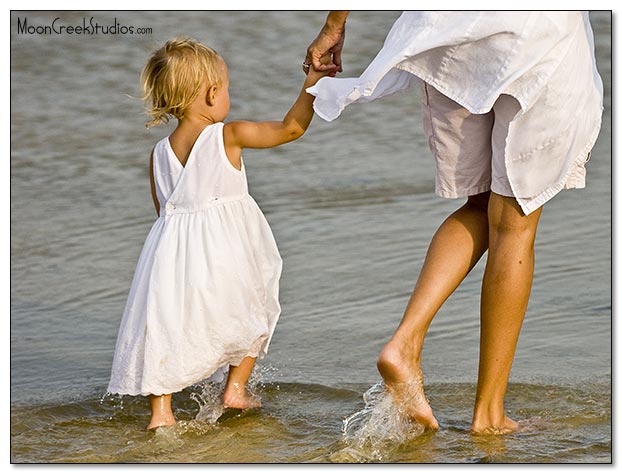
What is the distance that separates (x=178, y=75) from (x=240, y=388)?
3.17 ft

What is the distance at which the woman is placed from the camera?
2949 mm

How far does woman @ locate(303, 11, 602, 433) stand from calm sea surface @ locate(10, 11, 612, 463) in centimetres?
22

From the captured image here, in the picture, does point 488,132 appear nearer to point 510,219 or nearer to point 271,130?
point 510,219

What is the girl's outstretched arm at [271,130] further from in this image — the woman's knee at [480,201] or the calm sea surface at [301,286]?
the calm sea surface at [301,286]

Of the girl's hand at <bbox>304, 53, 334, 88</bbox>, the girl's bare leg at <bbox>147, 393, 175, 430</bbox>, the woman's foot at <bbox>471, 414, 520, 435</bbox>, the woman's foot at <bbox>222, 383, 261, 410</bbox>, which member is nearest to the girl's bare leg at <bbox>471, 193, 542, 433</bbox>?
the woman's foot at <bbox>471, 414, 520, 435</bbox>

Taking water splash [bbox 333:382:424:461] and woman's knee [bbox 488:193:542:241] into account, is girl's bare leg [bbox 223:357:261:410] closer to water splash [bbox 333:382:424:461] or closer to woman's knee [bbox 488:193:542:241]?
water splash [bbox 333:382:424:461]

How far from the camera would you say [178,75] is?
3.49 metres

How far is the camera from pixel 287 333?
13.4 ft

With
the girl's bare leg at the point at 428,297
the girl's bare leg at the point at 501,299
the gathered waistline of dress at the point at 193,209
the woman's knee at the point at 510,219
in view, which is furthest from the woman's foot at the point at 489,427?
the gathered waistline of dress at the point at 193,209

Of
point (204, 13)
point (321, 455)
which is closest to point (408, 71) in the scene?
point (321, 455)

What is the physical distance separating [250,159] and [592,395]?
9.87 ft

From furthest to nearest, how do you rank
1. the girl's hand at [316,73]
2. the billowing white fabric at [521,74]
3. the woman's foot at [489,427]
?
the girl's hand at [316,73] → the woman's foot at [489,427] → the billowing white fabric at [521,74]

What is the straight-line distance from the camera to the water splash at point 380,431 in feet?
10.1
